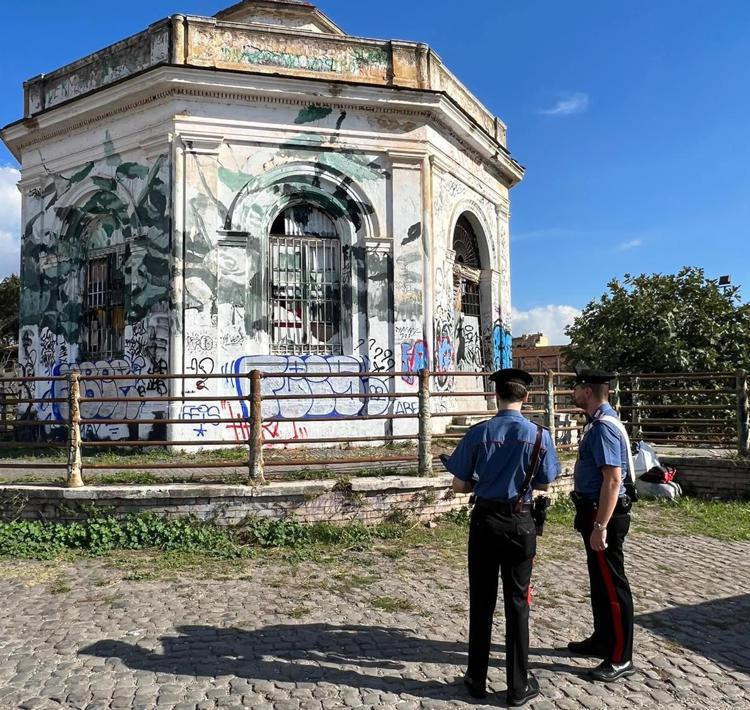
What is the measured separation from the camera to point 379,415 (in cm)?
934

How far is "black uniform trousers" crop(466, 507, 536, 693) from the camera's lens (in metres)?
3.69

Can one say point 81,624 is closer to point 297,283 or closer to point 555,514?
point 555,514

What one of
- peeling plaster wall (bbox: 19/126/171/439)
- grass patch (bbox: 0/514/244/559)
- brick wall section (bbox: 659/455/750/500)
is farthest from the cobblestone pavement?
peeling plaster wall (bbox: 19/126/171/439)

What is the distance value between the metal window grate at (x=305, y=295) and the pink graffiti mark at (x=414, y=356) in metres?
1.14

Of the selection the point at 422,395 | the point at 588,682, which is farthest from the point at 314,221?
the point at 588,682

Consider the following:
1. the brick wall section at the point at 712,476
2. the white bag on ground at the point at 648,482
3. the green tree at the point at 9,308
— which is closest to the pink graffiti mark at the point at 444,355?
the white bag on ground at the point at 648,482

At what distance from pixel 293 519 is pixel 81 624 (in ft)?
8.50

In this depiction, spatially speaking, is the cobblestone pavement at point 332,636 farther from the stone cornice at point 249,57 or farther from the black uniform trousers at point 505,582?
the stone cornice at point 249,57

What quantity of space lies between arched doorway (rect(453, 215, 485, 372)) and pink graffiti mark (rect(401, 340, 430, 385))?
184 centimetres

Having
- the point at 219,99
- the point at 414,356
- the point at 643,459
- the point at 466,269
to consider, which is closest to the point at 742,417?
the point at 643,459

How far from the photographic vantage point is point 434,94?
1128cm

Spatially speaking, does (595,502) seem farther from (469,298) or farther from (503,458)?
(469,298)

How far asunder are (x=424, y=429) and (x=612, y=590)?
3.69 meters

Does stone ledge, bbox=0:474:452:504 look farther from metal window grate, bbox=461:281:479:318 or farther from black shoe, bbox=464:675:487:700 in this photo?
metal window grate, bbox=461:281:479:318
